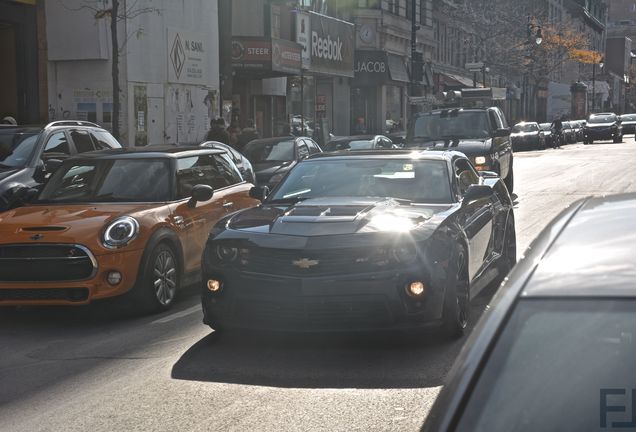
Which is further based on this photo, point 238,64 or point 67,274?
point 238,64

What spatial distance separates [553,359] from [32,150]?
11.4m

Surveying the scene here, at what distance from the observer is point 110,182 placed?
945cm

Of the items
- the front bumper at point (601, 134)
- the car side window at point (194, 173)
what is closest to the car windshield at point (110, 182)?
the car side window at point (194, 173)

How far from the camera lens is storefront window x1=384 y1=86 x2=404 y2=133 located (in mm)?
50000

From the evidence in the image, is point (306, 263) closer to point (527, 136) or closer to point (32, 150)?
point (32, 150)

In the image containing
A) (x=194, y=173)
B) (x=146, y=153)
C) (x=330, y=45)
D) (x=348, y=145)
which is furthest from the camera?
(x=330, y=45)

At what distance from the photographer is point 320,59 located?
121 ft

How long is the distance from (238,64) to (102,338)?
2343cm

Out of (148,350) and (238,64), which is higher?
(238,64)

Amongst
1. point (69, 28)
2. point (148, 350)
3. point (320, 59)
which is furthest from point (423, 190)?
point (320, 59)

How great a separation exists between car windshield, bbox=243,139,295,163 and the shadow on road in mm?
11991

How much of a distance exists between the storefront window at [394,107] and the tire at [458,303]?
136 feet

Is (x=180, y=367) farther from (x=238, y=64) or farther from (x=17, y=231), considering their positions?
(x=238, y=64)

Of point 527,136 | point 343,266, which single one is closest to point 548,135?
point 527,136
